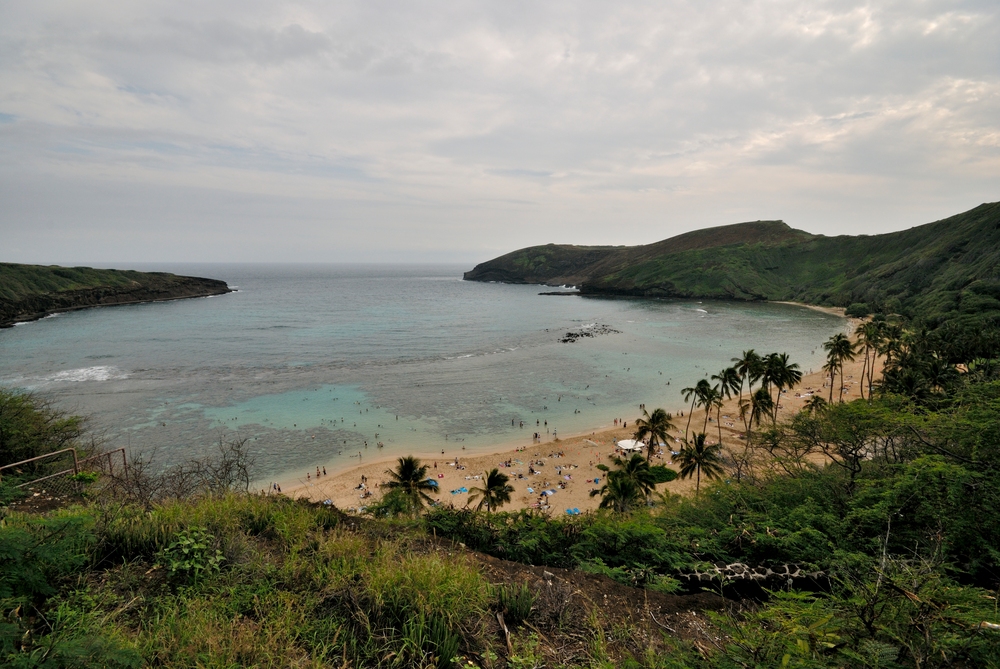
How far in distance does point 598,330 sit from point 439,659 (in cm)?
8007

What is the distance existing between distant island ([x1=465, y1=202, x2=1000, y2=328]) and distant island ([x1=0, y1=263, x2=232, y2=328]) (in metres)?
137

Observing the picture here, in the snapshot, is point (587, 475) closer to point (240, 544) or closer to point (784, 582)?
point (784, 582)

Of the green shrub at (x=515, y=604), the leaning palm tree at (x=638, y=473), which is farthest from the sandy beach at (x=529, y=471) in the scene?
the green shrub at (x=515, y=604)

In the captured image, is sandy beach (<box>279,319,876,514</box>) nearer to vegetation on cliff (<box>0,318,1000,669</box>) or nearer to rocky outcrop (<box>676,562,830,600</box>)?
vegetation on cliff (<box>0,318,1000,669</box>)

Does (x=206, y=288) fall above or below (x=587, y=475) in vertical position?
above

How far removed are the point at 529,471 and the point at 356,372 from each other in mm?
30236

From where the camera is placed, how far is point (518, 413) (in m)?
40.1

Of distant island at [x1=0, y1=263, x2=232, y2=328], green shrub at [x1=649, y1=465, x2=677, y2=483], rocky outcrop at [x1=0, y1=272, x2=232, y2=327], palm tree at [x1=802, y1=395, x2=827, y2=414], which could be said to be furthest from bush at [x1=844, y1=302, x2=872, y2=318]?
rocky outcrop at [x1=0, y1=272, x2=232, y2=327]

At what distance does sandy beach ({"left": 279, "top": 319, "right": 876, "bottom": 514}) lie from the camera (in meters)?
25.6

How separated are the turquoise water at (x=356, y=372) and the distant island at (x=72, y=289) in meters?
9.50

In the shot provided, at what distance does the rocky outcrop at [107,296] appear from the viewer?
8706 centimetres

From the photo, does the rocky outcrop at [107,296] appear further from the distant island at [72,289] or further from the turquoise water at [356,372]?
the turquoise water at [356,372]

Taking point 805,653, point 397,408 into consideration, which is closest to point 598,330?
point 397,408

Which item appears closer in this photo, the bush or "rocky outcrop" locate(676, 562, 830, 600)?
"rocky outcrop" locate(676, 562, 830, 600)
